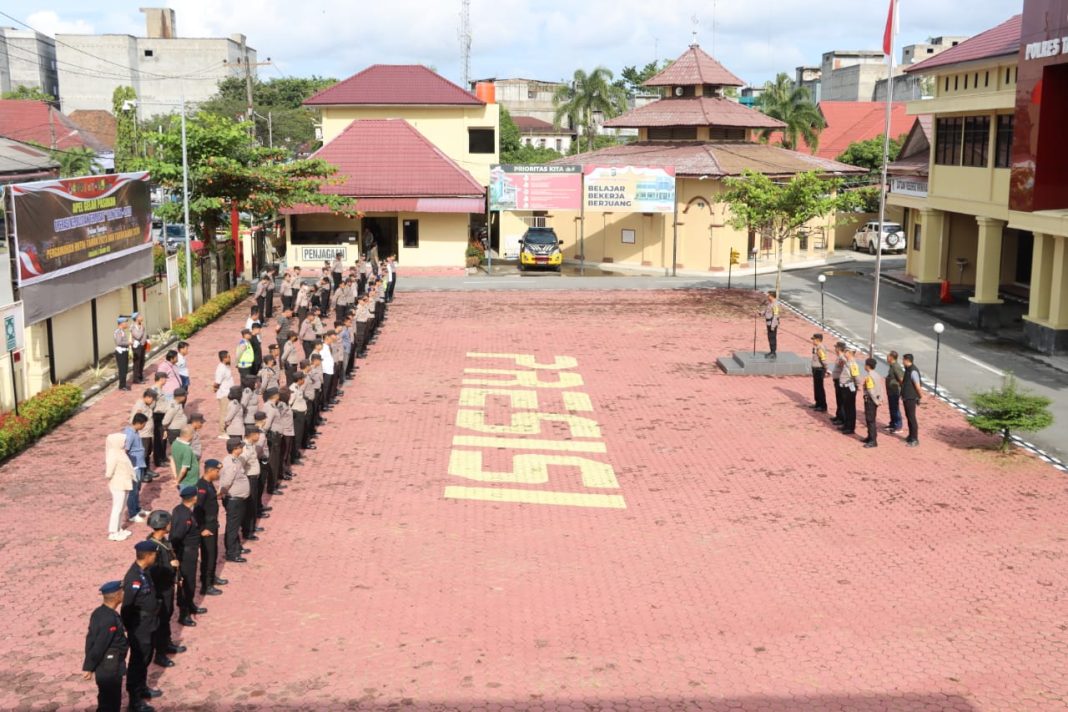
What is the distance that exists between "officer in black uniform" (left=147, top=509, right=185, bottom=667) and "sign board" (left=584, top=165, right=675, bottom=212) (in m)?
34.5

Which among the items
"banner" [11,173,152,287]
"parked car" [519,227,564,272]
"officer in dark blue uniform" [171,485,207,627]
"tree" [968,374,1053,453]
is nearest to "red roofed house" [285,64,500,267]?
"parked car" [519,227,564,272]

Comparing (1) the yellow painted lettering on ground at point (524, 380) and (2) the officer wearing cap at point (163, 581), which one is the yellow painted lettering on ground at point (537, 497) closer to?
(2) the officer wearing cap at point (163, 581)

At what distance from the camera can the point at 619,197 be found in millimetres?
44062

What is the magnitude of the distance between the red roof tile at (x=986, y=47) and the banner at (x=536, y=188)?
46.0 feet

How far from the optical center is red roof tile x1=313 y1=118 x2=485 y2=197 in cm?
4388

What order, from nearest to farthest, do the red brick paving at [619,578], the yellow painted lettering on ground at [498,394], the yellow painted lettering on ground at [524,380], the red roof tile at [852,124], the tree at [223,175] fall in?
1. the red brick paving at [619,578]
2. the yellow painted lettering on ground at [498,394]
3. the yellow painted lettering on ground at [524,380]
4. the tree at [223,175]
5. the red roof tile at [852,124]

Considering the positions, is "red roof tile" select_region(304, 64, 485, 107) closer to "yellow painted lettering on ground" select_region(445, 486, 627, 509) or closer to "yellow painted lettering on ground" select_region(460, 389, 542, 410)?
"yellow painted lettering on ground" select_region(460, 389, 542, 410)

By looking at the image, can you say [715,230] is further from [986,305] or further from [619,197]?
[986,305]

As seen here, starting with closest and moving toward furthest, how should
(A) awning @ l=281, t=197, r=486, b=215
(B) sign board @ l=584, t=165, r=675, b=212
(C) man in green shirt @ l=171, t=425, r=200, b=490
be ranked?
(C) man in green shirt @ l=171, t=425, r=200, b=490 → (A) awning @ l=281, t=197, r=486, b=215 → (B) sign board @ l=584, t=165, r=675, b=212

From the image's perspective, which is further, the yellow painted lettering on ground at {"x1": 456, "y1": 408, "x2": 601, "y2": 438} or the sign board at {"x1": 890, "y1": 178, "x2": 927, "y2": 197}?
the sign board at {"x1": 890, "y1": 178, "x2": 927, "y2": 197}

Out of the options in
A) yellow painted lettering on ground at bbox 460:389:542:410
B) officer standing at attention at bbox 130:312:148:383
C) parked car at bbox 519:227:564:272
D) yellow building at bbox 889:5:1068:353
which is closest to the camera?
yellow painted lettering on ground at bbox 460:389:542:410

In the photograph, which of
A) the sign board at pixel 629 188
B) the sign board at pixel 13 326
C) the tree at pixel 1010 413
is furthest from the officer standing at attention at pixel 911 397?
the sign board at pixel 629 188

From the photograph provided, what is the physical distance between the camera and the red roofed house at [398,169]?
4375 cm

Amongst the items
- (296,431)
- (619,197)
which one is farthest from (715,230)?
(296,431)
